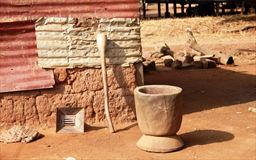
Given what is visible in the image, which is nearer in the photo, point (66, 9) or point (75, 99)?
point (66, 9)

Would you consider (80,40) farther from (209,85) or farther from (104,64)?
(209,85)

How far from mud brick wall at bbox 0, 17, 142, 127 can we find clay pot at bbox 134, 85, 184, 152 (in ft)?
3.90

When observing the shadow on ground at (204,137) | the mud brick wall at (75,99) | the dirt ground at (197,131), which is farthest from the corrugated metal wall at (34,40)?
the shadow on ground at (204,137)

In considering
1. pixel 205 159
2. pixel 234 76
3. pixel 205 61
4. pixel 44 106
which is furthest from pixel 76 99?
pixel 205 61

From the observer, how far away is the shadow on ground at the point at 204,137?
695 cm

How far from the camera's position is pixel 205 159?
624 centimetres

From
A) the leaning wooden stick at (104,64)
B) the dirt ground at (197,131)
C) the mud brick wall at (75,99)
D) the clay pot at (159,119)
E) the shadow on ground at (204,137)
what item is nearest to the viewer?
the clay pot at (159,119)

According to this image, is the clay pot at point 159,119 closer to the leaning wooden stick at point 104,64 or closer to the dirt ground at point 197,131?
the dirt ground at point 197,131

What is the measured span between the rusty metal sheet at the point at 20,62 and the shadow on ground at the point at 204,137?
2.32 meters

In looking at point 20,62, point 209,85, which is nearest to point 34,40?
point 20,62

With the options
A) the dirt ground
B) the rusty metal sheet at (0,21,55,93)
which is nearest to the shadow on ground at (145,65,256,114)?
the dirt ground

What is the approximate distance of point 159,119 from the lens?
254 inches

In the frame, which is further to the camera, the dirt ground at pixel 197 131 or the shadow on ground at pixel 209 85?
the shadow on ground at pixel 209 85

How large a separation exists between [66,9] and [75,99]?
1460mm
